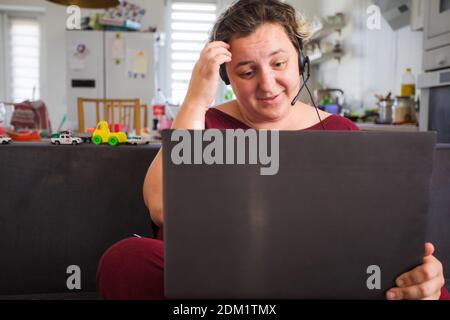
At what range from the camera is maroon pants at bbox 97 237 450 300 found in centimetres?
70

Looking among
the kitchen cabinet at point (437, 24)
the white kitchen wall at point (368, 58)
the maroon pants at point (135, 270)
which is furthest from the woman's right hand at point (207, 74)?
the white kitchen wall at point (368, 58)

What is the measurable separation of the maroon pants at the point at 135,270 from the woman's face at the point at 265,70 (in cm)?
42

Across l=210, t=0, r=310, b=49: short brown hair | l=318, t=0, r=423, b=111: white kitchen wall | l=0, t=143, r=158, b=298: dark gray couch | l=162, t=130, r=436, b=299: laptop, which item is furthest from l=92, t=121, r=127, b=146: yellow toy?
l=318, t=0, r=423, b=111: white kitchen wall

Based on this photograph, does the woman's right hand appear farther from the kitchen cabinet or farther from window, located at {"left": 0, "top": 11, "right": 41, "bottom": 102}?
window, located at {"left": 0, "top": 11, "right": 41, "bottom": 102}

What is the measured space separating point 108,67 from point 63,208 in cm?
393

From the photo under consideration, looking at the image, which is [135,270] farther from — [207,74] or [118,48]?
[118,48]

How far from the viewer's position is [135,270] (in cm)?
70

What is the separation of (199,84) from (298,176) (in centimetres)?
44

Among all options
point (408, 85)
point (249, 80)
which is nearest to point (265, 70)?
point (249, 80)

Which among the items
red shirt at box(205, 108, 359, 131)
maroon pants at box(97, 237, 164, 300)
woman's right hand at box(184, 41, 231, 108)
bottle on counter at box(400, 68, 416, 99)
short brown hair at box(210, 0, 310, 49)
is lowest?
maroon pants at box(97, 237, 164, 300)

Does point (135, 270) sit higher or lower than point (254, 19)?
lower

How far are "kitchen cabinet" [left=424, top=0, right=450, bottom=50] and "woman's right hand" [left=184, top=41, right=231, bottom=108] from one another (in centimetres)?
157

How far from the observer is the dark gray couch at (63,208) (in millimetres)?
1012

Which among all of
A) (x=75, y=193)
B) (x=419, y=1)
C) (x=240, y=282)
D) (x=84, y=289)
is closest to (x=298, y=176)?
(x=240, y=282)
